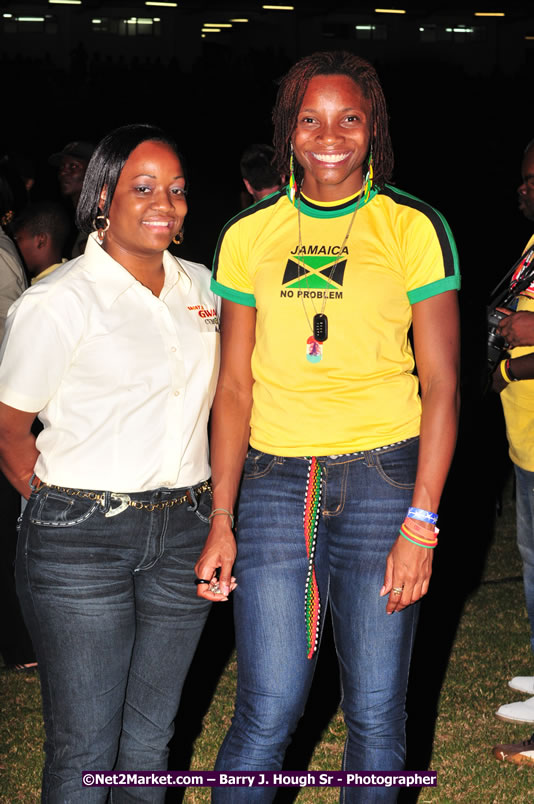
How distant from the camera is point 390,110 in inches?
700

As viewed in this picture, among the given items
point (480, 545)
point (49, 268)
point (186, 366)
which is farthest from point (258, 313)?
point (480, 545)

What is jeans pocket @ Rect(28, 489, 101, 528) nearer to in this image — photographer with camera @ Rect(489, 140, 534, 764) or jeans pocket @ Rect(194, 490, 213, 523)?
jeans pocket @ Rect(194, 490, 213, 523)

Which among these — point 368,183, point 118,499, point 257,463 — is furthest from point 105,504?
point 368,183

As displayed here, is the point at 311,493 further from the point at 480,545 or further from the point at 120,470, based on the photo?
the point at 480,545

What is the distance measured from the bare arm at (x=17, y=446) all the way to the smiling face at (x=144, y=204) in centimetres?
53

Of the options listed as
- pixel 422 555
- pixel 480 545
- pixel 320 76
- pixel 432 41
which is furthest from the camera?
pixel 432 41

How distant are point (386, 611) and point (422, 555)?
182 millimetres

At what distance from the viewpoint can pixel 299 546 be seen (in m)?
2.70

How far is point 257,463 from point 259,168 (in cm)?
410

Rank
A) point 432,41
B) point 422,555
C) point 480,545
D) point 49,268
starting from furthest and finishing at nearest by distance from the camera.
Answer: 1. point 432,41
2. point 480,545
3. point 49,268
4. point 422,555

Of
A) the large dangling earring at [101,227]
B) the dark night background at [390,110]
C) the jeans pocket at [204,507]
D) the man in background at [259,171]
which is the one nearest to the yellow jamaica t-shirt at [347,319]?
the jeans pocket at [204,507]

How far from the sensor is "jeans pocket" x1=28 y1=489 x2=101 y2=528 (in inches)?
103

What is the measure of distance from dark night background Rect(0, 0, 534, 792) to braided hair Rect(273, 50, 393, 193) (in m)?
2.51

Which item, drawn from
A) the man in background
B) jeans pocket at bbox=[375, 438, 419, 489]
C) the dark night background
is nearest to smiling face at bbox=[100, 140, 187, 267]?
jeans pocket at bbox=[375, 438, 419, 489]
